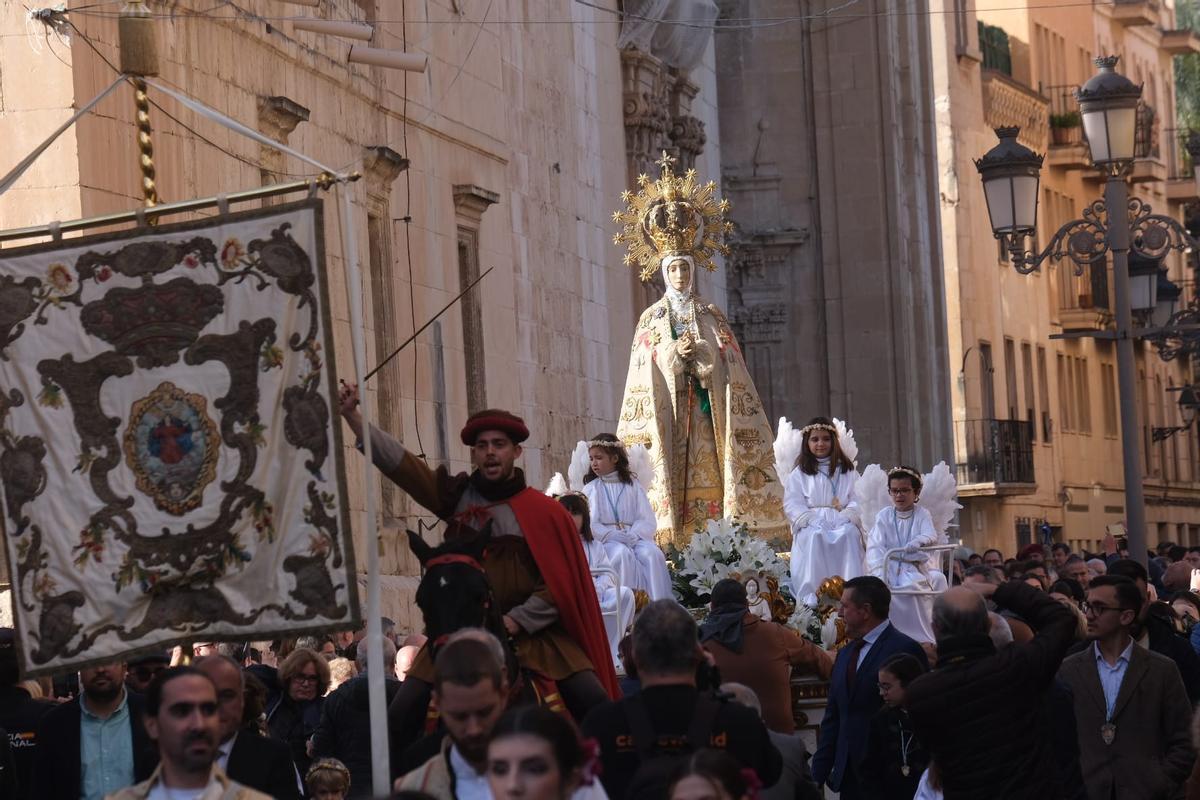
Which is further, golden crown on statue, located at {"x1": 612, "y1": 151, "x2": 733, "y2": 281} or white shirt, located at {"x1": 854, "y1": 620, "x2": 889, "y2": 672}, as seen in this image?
golden crown on statue, located at {"x1": 612, "y1": 151, "x2": 733, "y2": 281}

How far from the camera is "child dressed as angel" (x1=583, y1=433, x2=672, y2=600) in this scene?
784 inches

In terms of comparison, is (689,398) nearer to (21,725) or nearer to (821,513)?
(821,513)

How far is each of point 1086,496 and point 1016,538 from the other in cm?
766

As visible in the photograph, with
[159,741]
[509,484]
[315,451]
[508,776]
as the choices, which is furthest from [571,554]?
[508,776]

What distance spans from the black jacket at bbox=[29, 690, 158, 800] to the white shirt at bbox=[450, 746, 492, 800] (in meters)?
2.31

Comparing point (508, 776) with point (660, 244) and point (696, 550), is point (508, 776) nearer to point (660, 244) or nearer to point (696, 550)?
point (696, 550)

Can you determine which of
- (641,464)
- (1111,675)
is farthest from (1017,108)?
(1111,675)

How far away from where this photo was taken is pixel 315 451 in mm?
9492

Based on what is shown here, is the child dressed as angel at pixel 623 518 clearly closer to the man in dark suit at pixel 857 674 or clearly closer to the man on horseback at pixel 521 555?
the man in dark suit at pixel 857 674

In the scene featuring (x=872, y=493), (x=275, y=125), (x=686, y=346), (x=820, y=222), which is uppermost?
(x=820, y=222)

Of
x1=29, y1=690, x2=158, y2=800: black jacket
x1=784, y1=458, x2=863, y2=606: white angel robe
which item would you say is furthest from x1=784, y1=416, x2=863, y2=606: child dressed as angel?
x1=29, y1=690, x2=158, y2=800: black jacket

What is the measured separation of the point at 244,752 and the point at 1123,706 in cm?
425

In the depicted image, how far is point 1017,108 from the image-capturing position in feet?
182

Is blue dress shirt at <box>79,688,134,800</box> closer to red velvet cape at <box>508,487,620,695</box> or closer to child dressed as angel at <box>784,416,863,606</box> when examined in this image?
red velvet cape at <box>508,487,620,695</box>
